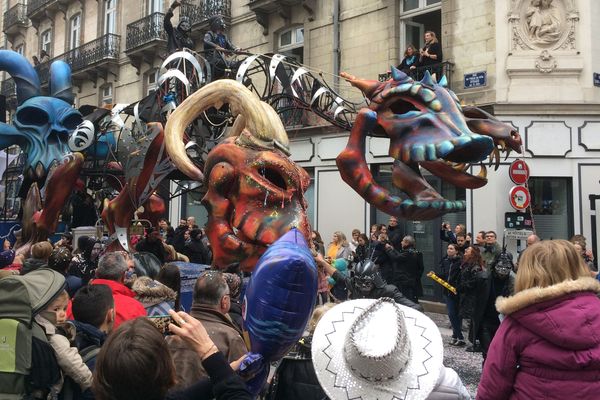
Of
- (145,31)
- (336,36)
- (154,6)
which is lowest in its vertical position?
(336,36)

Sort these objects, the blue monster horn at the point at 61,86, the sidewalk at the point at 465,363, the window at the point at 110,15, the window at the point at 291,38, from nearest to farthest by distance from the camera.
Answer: the sidewalk at the point at 465,363, the blue monster horn at the point at 61,86, the window at the point at 291,38, the window at the point at 110,15

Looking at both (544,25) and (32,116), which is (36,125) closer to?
(32,116)

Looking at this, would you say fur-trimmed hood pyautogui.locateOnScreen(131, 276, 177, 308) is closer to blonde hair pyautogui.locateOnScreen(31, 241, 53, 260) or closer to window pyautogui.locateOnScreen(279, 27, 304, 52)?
blonde hair pyautogui.locateOnScreen(31, 241, 53, 260)

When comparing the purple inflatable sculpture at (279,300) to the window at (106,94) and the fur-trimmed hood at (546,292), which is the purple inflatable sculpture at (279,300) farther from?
the window at (106,94)

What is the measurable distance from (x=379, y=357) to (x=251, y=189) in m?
2.80

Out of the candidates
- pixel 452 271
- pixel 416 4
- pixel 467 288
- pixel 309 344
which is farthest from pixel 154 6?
pixel 309 344

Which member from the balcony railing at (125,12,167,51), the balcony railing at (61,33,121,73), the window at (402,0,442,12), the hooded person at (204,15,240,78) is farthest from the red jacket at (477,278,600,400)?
the balcony railing at (61,33,121,73)

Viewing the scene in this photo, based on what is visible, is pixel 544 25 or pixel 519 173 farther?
pixel 544 25

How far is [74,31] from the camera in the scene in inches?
927

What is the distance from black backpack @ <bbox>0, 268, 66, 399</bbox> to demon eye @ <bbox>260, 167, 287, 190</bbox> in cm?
228

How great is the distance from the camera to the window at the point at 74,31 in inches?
910

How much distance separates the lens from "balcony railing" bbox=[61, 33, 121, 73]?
20375mm

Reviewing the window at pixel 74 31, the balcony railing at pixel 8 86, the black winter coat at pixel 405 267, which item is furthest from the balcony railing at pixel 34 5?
the black winter coat at pixel 405 267

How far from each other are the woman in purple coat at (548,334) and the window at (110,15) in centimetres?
2131
